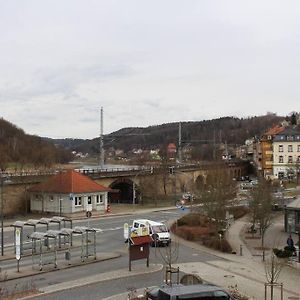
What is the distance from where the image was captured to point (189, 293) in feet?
65.3

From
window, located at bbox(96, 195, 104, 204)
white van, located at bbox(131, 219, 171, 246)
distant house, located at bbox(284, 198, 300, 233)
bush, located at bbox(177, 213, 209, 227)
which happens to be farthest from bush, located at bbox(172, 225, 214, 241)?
window, located at bbox(96, 195, 104, 204)

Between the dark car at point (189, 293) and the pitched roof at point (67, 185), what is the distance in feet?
138

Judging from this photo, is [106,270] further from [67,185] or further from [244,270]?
[67,185]

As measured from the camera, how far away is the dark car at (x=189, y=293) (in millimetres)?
19734

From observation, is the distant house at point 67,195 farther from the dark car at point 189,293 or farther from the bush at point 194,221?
the dark car at point 189,293

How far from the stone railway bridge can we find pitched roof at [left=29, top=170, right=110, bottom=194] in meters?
1.98

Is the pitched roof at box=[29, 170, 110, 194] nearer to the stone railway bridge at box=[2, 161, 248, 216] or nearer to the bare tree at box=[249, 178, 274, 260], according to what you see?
the stone railway bridge at box=[2, 161, 248, 216]

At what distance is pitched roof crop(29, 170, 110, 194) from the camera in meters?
→ 62.5

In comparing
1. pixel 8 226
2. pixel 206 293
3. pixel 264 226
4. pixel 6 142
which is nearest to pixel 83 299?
pixel 206 293

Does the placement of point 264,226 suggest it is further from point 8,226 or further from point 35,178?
point 35,178

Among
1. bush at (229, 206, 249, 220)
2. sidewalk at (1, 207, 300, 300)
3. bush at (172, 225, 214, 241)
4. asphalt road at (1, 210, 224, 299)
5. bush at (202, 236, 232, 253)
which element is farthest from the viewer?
bush at (229, 206, 249, 220)

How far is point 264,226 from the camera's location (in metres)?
40.8

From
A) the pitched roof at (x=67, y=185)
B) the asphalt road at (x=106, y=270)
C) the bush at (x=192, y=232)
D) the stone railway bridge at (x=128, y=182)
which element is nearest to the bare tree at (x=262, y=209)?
the bush at (x=192, y=232)

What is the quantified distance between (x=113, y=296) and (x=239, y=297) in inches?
209
